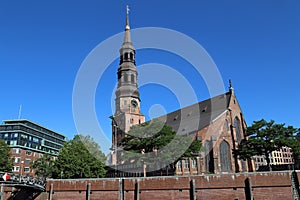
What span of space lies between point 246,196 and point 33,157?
67.6 meters

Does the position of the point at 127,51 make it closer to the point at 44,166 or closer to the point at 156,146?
the point at 156,146

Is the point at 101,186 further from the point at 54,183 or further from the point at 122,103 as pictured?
the point at 122,103

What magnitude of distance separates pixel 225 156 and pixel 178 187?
2209 cm

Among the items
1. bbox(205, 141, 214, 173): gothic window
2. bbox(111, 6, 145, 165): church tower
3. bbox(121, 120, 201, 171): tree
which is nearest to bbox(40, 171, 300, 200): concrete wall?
bbox(121, 120, 201, 171): tree

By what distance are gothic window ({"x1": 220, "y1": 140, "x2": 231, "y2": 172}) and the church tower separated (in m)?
23.2

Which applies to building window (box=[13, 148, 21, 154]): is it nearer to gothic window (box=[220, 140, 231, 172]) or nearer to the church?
the church

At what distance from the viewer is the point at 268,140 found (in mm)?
43500

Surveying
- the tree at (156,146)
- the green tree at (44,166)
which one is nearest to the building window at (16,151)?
the green tree at (44,166)

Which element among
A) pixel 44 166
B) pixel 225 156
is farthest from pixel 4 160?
pixel 225 156

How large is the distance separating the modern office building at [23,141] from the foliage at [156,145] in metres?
44.4

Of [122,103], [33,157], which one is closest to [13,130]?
[33,157]

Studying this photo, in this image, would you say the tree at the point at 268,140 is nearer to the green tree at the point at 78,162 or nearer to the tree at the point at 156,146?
the tree at the point at 156,146

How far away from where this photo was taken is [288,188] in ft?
90.1

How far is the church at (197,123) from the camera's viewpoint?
48531 millimetres
